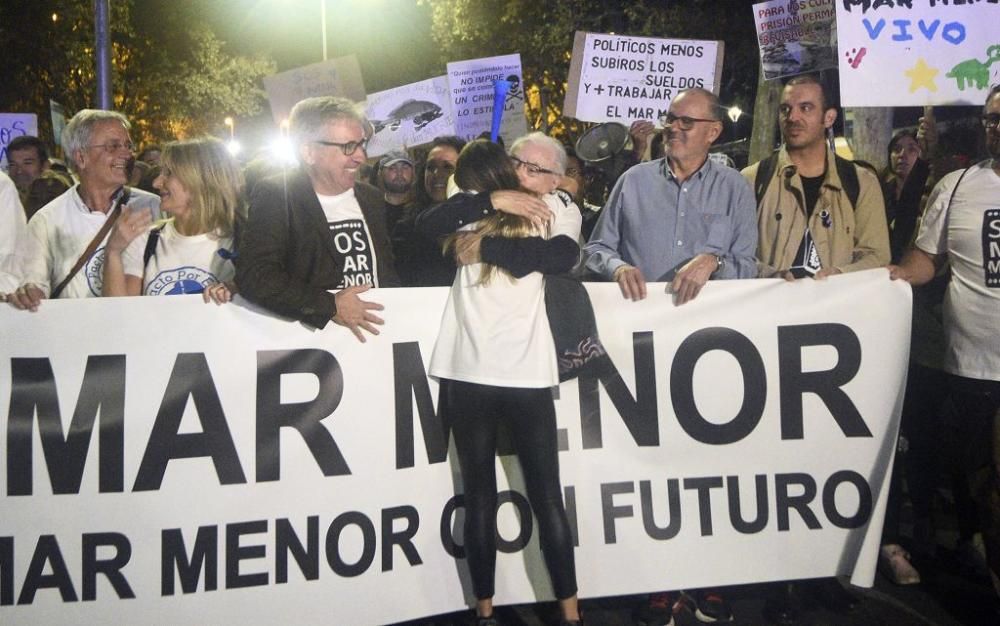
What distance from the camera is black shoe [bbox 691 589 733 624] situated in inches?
175

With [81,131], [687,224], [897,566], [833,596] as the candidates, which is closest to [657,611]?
[833,596]

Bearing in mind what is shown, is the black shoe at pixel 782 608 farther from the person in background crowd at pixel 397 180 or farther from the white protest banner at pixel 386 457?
the person in background crowd at pixel 397 180

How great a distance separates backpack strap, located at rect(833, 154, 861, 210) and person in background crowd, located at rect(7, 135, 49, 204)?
5813mm

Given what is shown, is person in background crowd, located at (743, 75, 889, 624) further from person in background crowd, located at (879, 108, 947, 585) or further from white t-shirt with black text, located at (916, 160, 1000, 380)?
person in background crowd, located at (879, 108, 947, 585)

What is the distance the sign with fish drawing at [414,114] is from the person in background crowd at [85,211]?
4.25 m

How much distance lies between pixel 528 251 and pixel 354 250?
0.78 m

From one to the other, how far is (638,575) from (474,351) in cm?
122

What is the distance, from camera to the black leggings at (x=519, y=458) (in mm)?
3959

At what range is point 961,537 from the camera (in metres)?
5.07

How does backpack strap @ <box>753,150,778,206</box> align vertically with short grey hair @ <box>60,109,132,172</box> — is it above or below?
below

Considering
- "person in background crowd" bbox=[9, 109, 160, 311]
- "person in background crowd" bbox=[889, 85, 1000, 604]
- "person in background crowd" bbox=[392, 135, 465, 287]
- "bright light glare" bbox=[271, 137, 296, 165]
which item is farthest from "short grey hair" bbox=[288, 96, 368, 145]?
"person in background crowd" bbox=[889, 85, 1000, 604]

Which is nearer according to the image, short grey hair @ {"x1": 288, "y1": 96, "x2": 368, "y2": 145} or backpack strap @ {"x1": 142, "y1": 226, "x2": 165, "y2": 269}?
short grey hair @ {"x1": 288, "y1": 96, "x2": 368, "y2": 145}

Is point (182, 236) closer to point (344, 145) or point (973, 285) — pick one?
point (344, 145)

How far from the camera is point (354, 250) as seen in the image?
4.27m
